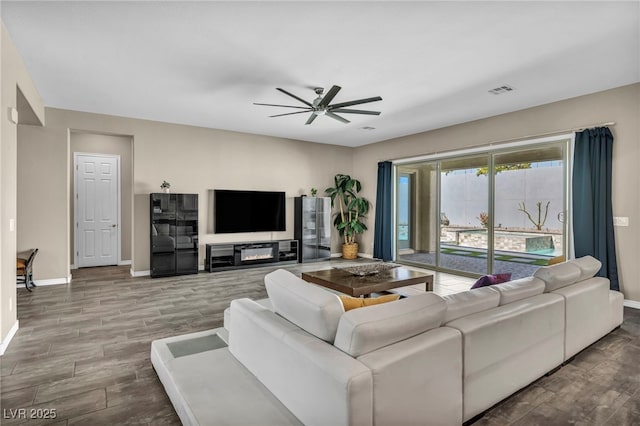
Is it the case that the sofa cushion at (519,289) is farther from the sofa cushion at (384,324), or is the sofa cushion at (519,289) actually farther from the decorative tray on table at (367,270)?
the decorative tray on table at (367,270)

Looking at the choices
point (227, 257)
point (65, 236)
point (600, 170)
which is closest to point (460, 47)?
point (600, 170)

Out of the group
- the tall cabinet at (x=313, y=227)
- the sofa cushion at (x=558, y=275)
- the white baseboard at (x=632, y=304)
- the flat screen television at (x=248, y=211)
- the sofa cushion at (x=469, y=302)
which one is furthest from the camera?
the tall cabinet at (x=313, y=227)

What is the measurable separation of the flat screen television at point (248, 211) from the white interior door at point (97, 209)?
2.42 metres

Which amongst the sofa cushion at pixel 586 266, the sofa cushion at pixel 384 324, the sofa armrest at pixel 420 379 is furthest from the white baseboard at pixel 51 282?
the sofa cushion at pixel 586 266

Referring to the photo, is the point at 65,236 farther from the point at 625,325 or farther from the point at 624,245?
the point at 624,245

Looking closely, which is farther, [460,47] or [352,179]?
[352,179]

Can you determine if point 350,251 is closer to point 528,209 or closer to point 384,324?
point 528,209

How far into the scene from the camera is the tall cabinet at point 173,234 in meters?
6.02

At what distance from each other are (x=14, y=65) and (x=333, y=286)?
3956 mm

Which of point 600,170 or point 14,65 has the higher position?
point 14,65

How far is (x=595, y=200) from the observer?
4574 mm

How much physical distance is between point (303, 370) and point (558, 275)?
7.44 feet

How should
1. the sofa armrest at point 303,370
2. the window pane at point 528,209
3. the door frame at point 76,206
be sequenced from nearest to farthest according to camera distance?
the sofa armrest at point 303,370, the window pane at point 528,209, the door frame at point 76,206

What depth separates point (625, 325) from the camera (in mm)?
3645
